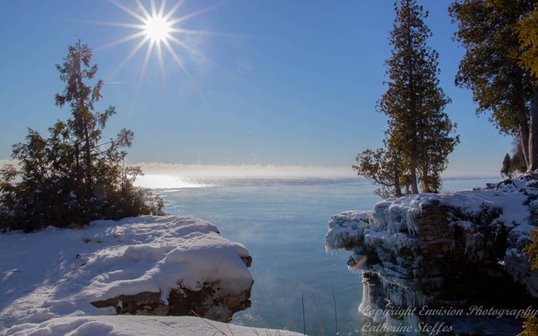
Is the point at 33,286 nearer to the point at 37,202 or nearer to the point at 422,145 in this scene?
the point at 37,202

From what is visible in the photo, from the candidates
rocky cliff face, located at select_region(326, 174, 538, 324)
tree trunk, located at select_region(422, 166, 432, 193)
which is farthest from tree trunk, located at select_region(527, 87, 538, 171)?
tree trunk, located at select_region(422, 166, 432, 193)

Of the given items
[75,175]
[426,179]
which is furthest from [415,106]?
[75,175]

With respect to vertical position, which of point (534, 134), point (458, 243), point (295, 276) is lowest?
point (295, 276)

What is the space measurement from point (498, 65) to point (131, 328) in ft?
69.8

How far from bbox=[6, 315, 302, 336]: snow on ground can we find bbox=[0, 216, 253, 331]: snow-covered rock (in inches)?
47.0

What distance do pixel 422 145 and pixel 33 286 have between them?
23.5 m

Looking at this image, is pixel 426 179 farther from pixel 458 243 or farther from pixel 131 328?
pixel 131 328

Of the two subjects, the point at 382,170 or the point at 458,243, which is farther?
the point at 382,170

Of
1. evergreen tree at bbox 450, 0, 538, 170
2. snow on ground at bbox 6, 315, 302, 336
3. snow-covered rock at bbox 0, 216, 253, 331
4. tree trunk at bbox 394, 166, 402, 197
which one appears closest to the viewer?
snow on ground at bbox 6, 315, 302, 336

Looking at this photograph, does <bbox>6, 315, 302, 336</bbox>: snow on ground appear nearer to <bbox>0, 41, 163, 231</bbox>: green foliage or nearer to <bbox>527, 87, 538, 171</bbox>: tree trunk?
<bbox>0, 41, 163, 231</bbox>: green foliage

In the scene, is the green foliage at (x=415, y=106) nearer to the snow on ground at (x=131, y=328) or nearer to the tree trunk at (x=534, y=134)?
the tree trunk at (x=534, y=134)

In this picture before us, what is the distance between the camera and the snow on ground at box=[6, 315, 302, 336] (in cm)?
363

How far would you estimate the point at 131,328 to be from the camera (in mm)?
3725

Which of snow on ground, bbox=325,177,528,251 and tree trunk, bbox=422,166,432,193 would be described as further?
tree trunk, bbox=422,166,432,193
